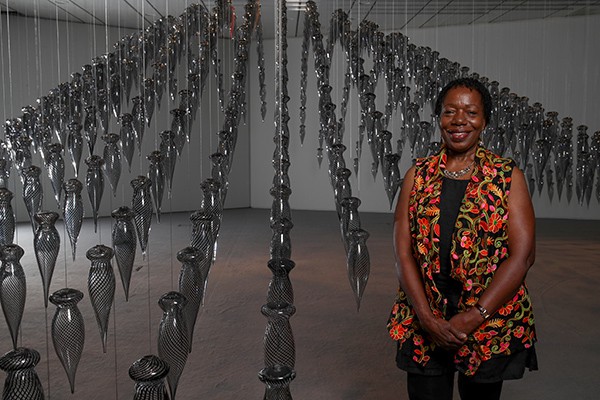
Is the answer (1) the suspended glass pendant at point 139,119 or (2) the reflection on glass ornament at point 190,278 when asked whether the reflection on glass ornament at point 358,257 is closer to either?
(2) the reflection on glass ornament at point 190,278

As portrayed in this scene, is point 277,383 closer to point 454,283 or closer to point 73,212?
point 454,283

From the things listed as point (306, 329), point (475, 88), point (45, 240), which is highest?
point (475, 88)

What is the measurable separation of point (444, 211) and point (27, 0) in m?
7.28

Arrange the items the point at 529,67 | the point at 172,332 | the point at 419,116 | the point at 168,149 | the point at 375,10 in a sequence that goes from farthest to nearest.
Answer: the point at 529,67 → the point at 375,10 → the point at 419,116 → the point at 168,149 → the point at 172,332

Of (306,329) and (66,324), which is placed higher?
(66,324)

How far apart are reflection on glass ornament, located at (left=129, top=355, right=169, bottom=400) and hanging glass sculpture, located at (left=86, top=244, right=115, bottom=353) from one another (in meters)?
0.77

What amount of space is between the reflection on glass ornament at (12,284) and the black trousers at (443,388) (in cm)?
152

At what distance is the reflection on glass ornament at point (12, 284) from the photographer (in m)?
2.26

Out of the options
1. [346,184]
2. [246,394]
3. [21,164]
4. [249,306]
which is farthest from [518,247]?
[21,164]

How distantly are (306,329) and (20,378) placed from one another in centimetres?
238

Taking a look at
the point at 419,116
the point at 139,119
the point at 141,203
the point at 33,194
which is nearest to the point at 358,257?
the point at 141,203

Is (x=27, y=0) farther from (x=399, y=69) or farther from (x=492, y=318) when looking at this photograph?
(x=492, y=318)

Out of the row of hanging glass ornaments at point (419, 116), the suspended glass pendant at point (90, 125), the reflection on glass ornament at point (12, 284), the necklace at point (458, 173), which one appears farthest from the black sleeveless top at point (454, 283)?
the suspended glass pendant at point (90, 125)

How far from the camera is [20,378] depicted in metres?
1.53
